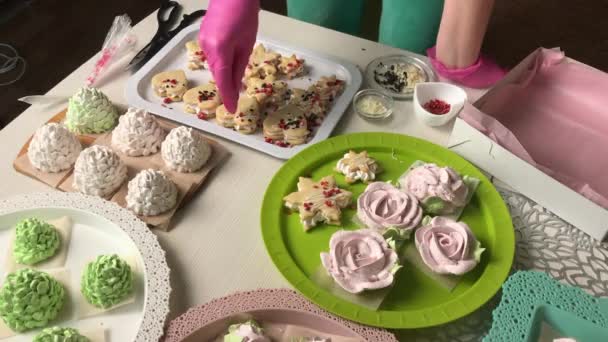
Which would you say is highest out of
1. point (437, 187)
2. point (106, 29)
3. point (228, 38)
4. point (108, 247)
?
point (228, 38)

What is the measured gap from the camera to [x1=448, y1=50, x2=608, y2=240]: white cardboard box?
0.85m

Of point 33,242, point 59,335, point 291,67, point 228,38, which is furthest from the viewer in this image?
point 291,67

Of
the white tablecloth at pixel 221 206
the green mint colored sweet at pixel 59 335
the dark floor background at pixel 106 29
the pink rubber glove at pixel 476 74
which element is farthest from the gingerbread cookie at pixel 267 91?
the dark floor background at pixel 106 29

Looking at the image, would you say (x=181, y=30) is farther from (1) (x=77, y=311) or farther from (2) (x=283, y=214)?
(1) (x=77, y=311)

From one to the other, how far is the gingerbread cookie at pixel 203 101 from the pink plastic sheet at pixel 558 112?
0.51 meters

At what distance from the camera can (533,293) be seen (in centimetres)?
75

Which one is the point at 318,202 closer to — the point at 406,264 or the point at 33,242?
the point at 406,264

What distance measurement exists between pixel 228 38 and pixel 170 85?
9.4 inches

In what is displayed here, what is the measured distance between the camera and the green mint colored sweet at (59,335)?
72 cm

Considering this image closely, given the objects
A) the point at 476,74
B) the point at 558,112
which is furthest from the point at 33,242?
the point at 558,112

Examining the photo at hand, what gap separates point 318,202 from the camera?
0.90m

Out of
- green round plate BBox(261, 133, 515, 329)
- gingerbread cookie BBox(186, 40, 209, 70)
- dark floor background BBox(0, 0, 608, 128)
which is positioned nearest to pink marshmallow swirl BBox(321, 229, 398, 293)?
green round plate BBox(261, 133, 515, 329)

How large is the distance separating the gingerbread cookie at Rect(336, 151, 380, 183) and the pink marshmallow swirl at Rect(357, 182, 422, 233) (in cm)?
6

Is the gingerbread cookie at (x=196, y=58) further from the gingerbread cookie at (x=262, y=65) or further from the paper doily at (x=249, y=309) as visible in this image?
the paper doily at (x=249, y=309)
